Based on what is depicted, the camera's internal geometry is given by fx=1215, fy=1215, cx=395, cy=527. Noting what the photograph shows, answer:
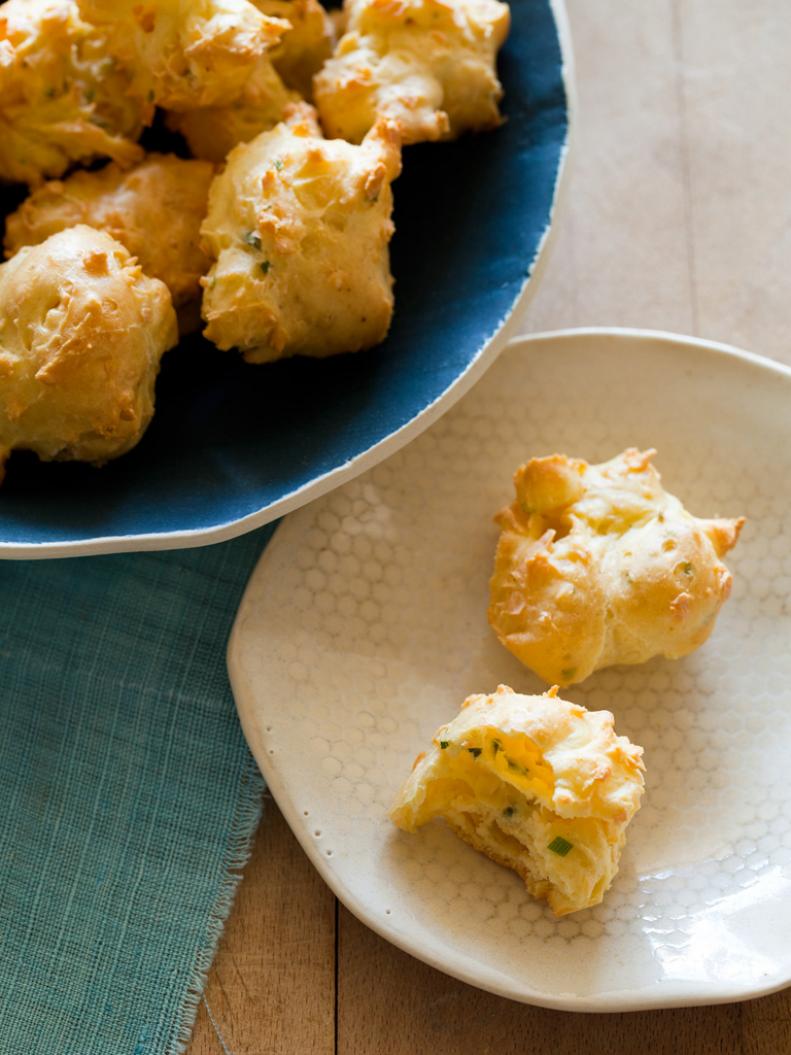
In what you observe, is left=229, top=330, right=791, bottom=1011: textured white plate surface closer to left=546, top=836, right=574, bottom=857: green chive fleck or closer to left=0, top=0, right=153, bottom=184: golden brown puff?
left=546, top=836, right=574, bottom=857: green chive fleck

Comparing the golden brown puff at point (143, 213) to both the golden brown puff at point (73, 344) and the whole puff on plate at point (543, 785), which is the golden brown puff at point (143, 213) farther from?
the whole puff on plate at point (543, 785)

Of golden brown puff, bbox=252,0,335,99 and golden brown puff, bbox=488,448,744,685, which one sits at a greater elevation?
golden brown puff, bbox=252,0,335,99

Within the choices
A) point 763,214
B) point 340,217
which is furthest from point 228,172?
point 763,214

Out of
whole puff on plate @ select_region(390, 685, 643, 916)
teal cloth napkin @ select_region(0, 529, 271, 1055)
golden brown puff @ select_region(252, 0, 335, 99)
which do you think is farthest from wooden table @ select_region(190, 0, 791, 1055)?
golden brown puff @ select_region(252, 0, 335, 99)

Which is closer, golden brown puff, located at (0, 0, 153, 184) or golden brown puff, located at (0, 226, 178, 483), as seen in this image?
golden brown puff, located at (0, 226, 178, 483)

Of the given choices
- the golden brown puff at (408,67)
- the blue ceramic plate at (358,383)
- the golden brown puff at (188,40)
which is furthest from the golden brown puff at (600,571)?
the golden brown puff at (188,40)

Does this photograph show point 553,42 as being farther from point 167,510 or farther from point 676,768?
point 676,768

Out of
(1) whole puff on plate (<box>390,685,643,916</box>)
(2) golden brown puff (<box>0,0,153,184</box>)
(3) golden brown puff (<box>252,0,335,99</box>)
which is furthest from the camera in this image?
(3) golden brown puff (<box>252,0,335,99</box>)

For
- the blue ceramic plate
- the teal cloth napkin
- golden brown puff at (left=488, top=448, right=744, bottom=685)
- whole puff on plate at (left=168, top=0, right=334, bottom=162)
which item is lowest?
the teal cloth napkin
